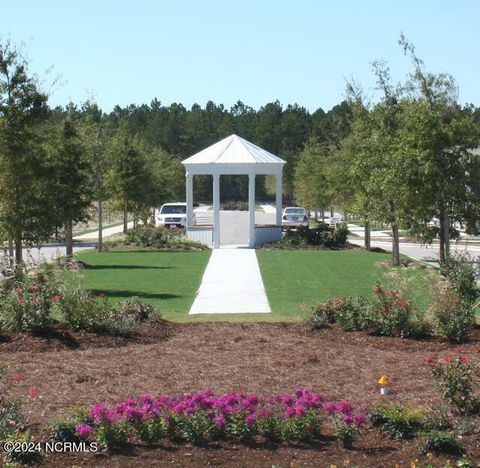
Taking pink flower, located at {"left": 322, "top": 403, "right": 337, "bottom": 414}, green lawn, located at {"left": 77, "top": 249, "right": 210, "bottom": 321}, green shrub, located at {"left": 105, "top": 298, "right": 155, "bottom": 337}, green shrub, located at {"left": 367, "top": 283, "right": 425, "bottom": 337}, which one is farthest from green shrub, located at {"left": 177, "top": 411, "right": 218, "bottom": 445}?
green lawn, located at {"left": 77, "top": 249, "right": 210, "bottom": 321}

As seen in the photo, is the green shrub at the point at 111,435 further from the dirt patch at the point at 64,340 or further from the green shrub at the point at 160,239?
the green shrub at the point at 160,239

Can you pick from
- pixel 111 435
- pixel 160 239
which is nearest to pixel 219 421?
pixel 111 435

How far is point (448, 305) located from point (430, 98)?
38.3ft

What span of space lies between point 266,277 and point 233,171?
1369cm

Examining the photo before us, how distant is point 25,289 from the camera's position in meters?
11.8

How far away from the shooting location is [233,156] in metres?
34.8

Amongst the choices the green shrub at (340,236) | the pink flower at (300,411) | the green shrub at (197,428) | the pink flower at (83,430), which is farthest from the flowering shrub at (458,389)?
the green shrub at (340,236)

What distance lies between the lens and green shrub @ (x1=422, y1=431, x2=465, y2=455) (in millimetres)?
6715

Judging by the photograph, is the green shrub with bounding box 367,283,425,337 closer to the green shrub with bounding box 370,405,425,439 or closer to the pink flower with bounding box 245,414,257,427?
the green shrub with bounding box 370,405,425,439

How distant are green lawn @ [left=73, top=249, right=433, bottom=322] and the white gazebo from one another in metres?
2.51

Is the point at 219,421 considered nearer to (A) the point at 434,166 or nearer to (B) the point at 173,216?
(A) the point at 434,166

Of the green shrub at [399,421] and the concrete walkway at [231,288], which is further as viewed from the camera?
the concrete walkway at [231,288]

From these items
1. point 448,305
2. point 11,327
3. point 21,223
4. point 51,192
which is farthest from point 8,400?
point 51,192

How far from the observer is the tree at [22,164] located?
57.2 ft
